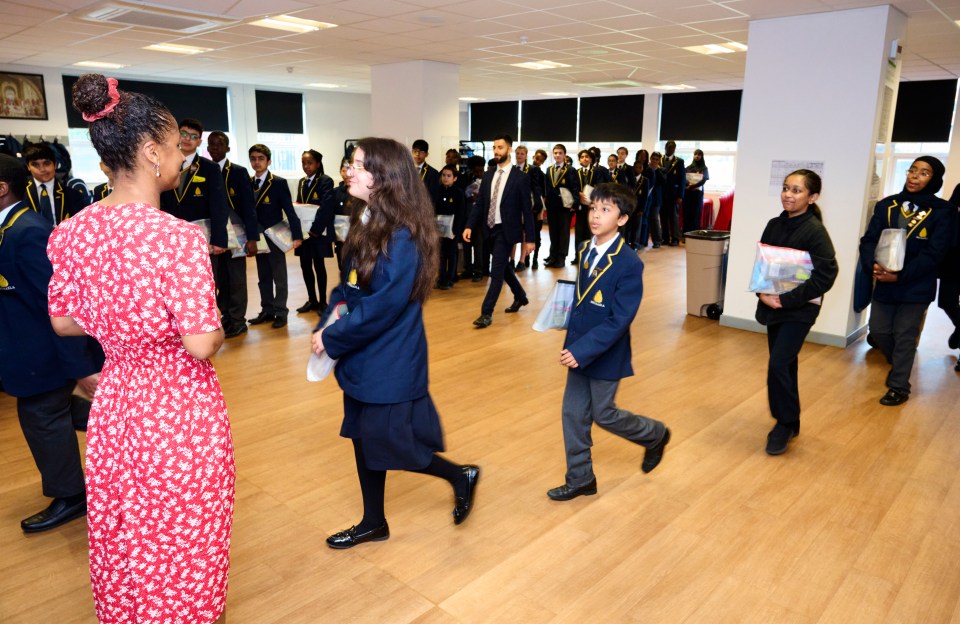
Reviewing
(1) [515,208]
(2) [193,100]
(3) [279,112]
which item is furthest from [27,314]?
(3) [279,112]

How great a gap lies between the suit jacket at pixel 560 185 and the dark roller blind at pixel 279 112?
843 centimetres

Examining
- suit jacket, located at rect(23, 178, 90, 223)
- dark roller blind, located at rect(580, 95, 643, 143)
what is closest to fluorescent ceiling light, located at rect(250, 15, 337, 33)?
suit jacket, located at rect(23, 178, 90, 223)

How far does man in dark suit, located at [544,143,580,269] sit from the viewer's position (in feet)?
32.7

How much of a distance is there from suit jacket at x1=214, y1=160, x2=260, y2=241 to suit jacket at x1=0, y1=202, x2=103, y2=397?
10.1 feet

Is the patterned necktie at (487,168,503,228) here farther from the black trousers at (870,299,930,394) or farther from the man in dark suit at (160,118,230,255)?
the black trousers at (870,299,930,394)

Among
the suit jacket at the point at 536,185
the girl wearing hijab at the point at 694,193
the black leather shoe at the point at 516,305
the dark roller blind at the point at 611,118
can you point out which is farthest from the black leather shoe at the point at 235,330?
the dark roller blind at the point at 611,118

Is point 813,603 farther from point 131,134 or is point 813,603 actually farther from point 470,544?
point 131,134

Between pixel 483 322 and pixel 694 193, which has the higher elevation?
pixel 694 193

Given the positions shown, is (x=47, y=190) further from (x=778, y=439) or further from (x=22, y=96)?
(x=22, y=96)

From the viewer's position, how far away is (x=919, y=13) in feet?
19.3

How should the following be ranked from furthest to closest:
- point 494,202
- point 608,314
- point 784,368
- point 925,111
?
point 925,111
point 494,202
point 784,368
point 608,314

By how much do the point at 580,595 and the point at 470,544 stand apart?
53 centimetres

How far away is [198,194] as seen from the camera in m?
5.27

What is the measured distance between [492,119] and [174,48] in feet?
31.5
